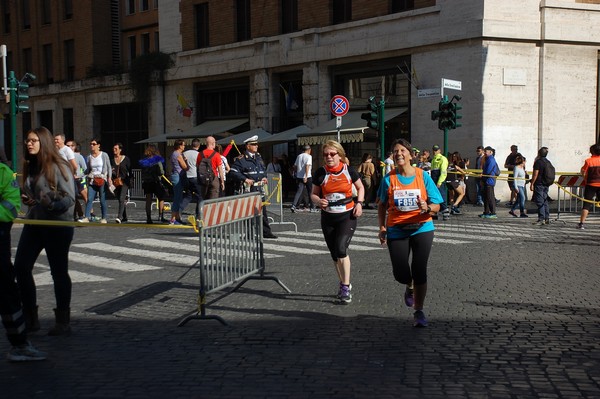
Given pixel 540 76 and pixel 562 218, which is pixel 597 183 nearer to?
pixel 562 218

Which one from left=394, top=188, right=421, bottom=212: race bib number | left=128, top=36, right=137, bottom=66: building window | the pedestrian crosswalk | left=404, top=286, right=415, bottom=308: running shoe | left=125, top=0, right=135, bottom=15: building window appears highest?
left=125, top=0, right=135, bottom=15: building window

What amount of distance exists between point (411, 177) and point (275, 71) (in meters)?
24.0

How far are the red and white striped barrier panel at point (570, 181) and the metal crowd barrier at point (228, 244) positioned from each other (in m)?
10.9

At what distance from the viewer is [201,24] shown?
3459 cm

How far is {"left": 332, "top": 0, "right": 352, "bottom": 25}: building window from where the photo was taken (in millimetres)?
28125

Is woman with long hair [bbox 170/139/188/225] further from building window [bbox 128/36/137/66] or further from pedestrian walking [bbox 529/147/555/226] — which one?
building window [bbox 128/36/137/66]

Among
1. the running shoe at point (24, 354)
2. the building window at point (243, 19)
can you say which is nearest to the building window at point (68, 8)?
the building window at point (243, 19)

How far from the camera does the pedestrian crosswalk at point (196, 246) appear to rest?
1092 centimetres

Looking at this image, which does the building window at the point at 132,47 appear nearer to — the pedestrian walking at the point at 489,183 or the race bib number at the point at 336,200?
the pedestrian walking at the point at 489,183

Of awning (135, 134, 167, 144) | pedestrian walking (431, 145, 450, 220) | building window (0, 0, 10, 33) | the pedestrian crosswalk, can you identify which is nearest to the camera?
the pedestrian crosswalk

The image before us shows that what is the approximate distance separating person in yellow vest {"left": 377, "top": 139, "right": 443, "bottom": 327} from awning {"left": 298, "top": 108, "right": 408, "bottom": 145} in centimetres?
1779

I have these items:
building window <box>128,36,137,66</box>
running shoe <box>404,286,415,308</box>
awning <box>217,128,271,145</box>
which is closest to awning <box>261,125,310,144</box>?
awning <box>217,128,271,145</box>

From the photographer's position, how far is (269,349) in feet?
20.7

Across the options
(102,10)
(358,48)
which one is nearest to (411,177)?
(358,48)
